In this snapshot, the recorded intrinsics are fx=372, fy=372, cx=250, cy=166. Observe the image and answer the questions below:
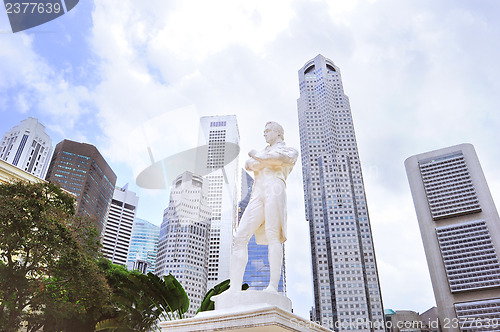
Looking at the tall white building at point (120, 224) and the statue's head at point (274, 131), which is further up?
the tall white building at point (120, 224)

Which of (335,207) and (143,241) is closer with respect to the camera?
(335,207)

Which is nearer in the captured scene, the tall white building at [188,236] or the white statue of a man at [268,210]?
the white statue of a man at [268,210]

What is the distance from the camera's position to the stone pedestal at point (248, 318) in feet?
13.5

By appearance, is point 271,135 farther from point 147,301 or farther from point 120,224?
point 120,224

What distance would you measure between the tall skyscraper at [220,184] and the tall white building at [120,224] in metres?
41.4

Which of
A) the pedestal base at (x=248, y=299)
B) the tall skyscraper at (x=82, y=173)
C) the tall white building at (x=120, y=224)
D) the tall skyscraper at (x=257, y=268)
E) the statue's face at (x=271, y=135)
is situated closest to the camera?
the pedestal base at (x=248, y=299)

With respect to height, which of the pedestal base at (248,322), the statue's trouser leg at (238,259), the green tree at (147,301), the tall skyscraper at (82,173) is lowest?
the pedestal base at (248,322)

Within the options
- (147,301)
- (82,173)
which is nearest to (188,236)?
(82,173)

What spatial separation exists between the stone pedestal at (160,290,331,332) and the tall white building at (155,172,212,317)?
92409 mm

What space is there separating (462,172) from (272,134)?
92.8 metres

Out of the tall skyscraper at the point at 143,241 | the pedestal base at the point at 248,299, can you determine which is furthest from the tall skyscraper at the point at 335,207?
the tall skyscraper at the point at 143,241

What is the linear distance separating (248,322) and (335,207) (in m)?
88.4

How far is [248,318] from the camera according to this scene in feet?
13.8

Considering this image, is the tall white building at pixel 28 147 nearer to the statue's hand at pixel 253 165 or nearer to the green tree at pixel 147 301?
the green tree at pixel 147 301
